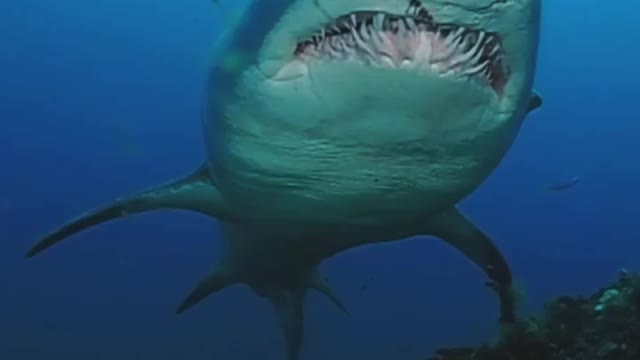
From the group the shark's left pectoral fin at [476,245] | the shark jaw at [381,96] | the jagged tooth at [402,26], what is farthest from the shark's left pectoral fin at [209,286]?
the jagged tooth at [402,26]

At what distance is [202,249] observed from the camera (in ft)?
193

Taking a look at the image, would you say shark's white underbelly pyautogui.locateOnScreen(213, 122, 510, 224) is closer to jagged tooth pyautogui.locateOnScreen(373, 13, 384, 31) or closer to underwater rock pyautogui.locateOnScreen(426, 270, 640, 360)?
jagged tooth pyautogui.locateOnScreen(373, 13, 384, 31)

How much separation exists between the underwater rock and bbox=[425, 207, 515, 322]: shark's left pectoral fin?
520 mm

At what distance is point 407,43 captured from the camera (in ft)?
8.48

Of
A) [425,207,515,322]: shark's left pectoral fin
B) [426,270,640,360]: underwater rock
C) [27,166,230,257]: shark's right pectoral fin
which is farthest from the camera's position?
[425,207,515,322]: shark's left pectoral fin

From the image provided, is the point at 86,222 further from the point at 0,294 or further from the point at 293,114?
the point at 0,294

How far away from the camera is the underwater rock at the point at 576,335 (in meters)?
4.12

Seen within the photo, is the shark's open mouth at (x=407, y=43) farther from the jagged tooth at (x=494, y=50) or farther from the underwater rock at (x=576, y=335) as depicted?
the underwater rock at (x=576, y=335)

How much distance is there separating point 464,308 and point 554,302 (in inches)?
1888

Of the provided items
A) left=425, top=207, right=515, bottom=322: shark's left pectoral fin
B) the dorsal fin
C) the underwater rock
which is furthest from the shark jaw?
the dorsal fin

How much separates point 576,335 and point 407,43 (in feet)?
8.99

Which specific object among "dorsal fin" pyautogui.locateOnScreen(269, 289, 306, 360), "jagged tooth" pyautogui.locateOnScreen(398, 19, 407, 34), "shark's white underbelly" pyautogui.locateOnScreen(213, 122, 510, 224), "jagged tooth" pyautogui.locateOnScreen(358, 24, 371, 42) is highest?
"jagged tooth" pyautogui.locateOnScreen(398, 19, 407, 34)

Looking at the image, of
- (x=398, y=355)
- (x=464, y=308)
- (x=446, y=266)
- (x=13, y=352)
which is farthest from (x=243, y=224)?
(x=446, y=266)

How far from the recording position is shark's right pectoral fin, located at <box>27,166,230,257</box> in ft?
15.9
